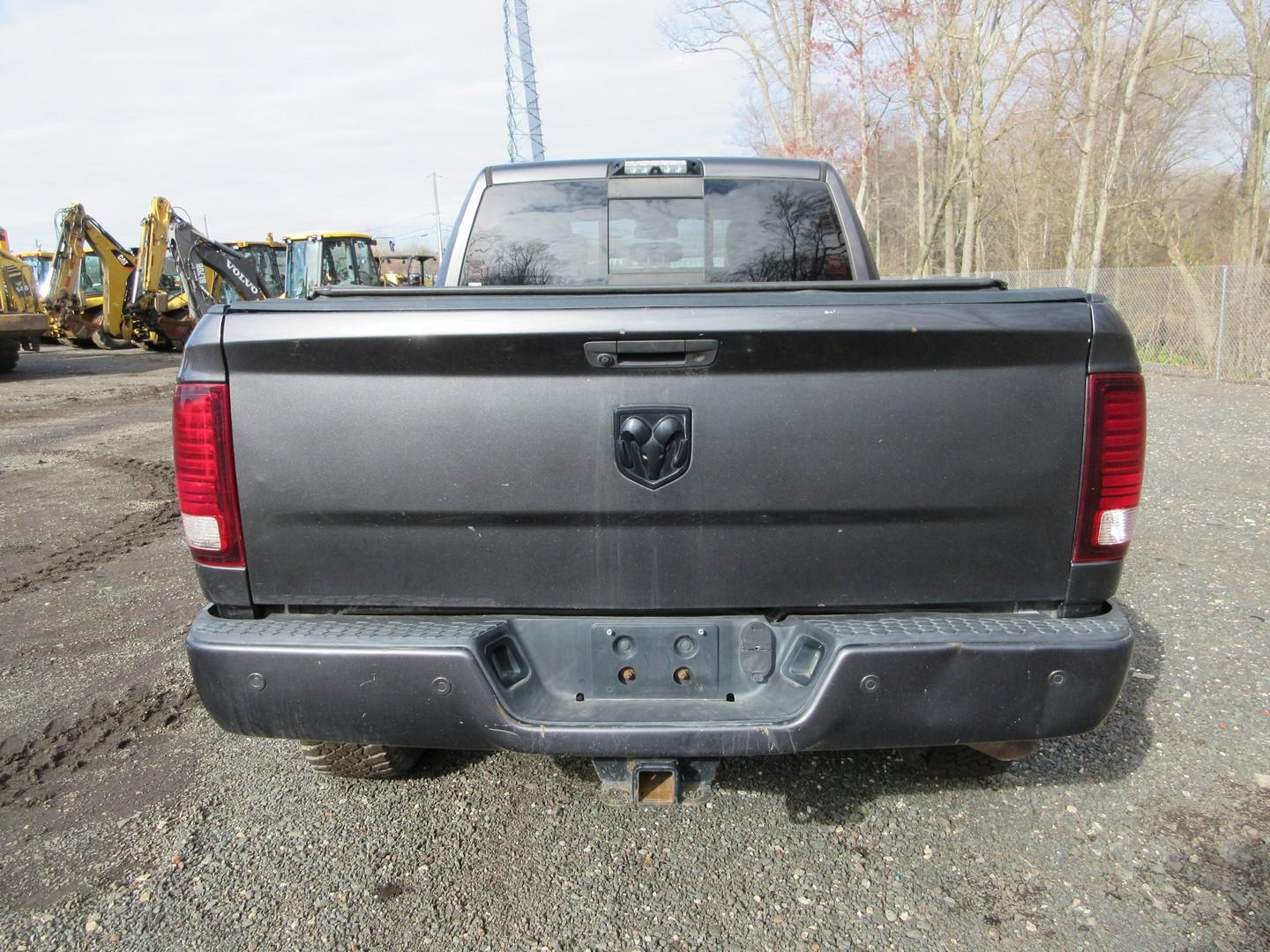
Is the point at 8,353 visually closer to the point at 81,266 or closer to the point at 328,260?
the point at 81,266

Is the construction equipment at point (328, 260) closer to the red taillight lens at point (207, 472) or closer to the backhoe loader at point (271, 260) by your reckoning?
the backhoe loader at point (271, 260)

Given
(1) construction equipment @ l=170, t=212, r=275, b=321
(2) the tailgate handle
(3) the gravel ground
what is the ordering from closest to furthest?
1. (2) the tailgate handle
2. (3) the gravel ground
3. (1) construction equipment @ l=170, t=212, r=275, b=321

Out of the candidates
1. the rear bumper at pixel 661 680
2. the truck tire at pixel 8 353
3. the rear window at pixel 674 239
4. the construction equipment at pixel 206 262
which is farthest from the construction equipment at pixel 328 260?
the rear bumper at pixel 661 680

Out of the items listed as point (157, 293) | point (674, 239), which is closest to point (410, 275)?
point (157, 293)

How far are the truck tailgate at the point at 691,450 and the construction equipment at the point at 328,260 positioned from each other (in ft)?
66.4

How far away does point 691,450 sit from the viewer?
2096 mm

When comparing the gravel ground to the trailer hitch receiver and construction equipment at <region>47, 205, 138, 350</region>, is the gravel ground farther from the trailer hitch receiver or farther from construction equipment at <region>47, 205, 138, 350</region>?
construction equipment at <region>47, 205, 138, 350</region>

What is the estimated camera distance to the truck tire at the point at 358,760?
8.95ft

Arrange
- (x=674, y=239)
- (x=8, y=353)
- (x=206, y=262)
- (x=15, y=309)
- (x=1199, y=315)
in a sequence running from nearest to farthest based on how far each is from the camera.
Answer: (x=674, y=239), (x=1199, y=315), (x=206, y=262), (x=15, y=309), (x=8, y=353)

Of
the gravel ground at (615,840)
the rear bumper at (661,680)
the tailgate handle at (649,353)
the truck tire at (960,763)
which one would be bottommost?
the gravel ground at (615,840)

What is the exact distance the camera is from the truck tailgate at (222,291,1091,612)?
2.04 meters

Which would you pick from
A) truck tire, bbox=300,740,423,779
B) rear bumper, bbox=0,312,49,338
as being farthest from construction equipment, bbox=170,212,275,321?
truck tire, bbox=300,740,423,779

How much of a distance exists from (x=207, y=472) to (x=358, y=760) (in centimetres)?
114

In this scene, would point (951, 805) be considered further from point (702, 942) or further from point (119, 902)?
point (119, 902)
